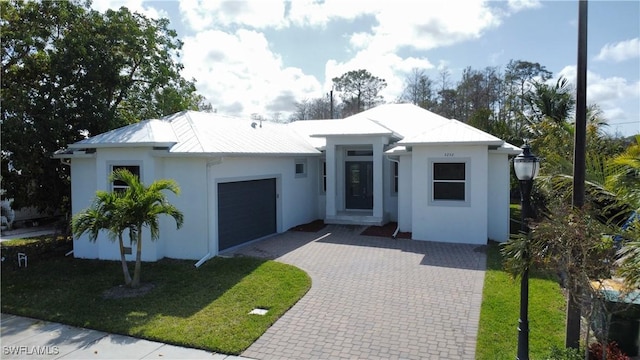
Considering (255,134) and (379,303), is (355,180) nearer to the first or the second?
(255,134)

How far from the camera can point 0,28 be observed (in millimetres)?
12734

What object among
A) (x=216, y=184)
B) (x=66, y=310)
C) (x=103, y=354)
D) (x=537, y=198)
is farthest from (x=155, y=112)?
(x=537, y=198)

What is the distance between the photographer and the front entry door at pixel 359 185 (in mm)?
18547

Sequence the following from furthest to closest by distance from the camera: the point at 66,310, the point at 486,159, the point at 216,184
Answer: the point at 486,159, the point at 216,184, the point at 66,310

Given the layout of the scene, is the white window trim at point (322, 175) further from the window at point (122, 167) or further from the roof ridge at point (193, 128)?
the window at point (122, 167)

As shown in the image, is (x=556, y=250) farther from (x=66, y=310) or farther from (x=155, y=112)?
(x=155, y=112)

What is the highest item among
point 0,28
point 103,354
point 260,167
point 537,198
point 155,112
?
point 0,28

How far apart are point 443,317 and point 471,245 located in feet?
21.4

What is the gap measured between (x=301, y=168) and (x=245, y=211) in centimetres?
453

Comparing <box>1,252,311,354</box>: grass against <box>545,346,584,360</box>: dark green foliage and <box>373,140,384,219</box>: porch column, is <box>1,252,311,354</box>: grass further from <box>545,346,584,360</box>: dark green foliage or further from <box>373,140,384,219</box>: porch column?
<box>373,140,384,219</box>: porch column

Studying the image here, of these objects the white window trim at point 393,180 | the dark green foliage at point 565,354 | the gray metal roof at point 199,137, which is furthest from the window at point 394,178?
the dark green foliage at point 565,354

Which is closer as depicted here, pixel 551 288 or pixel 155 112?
pixel 551 288

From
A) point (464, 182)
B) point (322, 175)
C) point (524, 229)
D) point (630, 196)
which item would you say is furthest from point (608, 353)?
point (322, 175)

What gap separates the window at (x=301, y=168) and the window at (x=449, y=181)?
5911 mm
